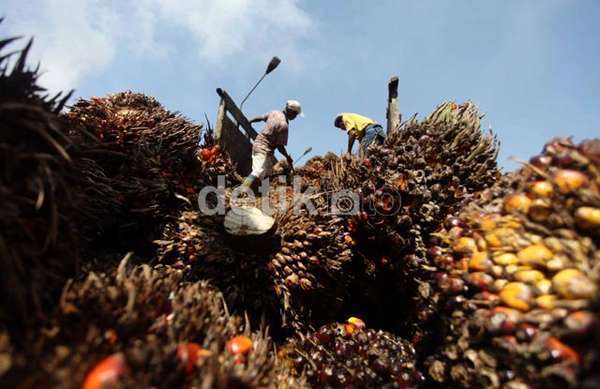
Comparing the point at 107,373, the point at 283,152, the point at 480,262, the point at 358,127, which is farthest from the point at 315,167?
the point at 107,373

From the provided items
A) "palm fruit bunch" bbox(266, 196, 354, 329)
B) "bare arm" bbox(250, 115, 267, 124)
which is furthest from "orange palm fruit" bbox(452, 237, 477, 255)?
"bare arm" bbox(250, 115, 267, 124)

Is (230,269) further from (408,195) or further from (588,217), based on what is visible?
(588,217)

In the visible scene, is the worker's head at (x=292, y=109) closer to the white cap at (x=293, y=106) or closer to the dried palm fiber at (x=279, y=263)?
the white cap at (x=293, y=106)

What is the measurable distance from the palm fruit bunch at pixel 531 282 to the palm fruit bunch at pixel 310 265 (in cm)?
143

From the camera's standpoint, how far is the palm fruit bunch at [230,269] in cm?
333

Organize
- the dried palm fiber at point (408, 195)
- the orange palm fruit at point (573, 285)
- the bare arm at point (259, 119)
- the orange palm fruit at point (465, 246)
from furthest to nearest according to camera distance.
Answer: the bare arm at point (259, 119), the dried palm fiber at point (408, 195), the orange palm fruit at point (465, 246), the orange palm fruit at point (573, 285)

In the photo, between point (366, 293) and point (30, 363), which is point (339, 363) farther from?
point (30, 363)

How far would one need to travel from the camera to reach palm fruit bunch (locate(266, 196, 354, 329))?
340cm

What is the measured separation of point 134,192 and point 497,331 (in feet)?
10.6

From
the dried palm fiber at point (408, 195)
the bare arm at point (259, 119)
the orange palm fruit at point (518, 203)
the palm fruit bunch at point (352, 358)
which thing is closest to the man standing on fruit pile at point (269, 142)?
the bare arm at point (259, 119)

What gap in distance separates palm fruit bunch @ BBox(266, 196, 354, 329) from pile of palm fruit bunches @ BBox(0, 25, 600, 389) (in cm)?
2

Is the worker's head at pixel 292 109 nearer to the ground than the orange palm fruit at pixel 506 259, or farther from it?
farther from it

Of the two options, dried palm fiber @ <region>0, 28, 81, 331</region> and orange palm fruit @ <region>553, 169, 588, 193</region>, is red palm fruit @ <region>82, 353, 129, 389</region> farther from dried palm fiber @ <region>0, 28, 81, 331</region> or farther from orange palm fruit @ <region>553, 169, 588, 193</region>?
orange palm fruit @ <region>553, 169, 588, 193</region>

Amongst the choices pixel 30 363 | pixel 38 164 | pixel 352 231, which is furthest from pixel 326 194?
pixel 30 363
